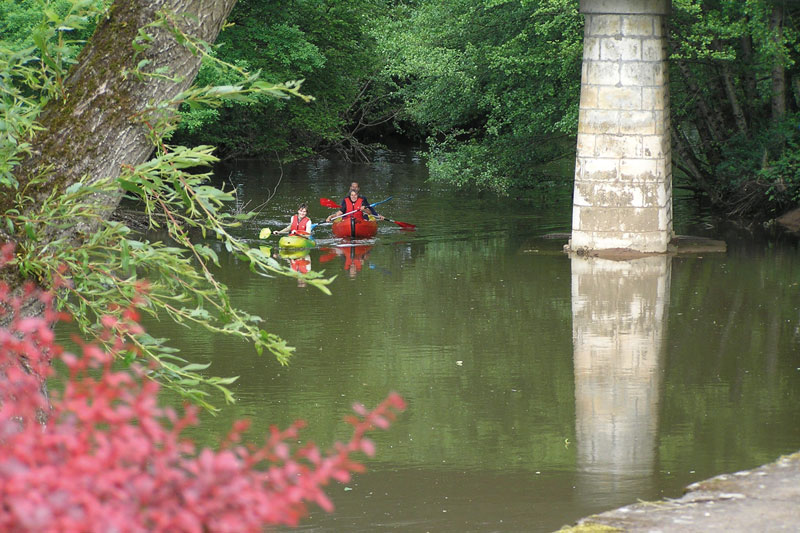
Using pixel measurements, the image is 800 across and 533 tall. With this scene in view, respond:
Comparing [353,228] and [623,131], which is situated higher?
[623,131]

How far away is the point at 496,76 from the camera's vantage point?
24.1 m

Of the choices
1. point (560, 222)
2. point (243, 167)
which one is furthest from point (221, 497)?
point (243, 167)

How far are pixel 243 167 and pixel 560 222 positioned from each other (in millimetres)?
17792

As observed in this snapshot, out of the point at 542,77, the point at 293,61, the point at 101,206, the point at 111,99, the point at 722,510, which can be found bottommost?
the point at 722,510

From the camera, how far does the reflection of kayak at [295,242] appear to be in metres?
21.5

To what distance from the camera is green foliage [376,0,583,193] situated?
73.6ft

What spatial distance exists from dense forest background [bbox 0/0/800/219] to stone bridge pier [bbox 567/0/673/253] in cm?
108

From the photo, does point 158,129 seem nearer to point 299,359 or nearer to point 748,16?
point 299,359

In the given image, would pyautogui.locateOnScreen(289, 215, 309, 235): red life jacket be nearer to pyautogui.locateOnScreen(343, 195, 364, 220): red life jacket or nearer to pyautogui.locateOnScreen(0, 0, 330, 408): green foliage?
pyautogui.locateOnScreen(343, 195, 364, 220): red life jacket

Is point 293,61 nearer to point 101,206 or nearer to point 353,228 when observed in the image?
point 353,228

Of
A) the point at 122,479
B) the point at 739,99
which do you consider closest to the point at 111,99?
the point at 122,479

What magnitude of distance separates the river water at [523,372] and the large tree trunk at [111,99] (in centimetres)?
288

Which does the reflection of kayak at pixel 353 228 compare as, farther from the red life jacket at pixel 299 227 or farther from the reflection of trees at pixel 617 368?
the reflection of trees at pixel 617 368

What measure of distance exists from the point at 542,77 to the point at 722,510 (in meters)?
18.0
